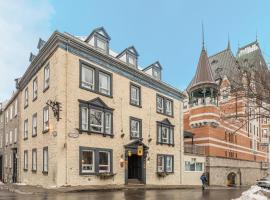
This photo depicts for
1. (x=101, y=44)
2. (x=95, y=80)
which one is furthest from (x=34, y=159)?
(x=101, y=44)

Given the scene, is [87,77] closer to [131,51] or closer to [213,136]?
[131,51]

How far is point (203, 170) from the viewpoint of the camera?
35.6 m

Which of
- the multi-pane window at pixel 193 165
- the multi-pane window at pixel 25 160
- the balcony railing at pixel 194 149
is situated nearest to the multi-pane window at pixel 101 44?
the multi-pane window at pixel 25 160

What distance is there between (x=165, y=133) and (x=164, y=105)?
2.65 m

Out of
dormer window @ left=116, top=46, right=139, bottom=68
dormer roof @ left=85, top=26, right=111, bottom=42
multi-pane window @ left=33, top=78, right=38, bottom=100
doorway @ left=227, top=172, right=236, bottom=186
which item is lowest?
doorway @ left=227, top=172, right=236, bottom=186

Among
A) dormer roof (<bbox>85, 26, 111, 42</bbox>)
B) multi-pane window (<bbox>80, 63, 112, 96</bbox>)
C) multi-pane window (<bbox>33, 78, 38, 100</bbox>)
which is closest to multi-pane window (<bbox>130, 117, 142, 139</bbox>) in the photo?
multi-pane window (<bbox>80, 63, 112, 96</bbox>)

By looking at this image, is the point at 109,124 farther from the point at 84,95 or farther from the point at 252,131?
the point at 252,131

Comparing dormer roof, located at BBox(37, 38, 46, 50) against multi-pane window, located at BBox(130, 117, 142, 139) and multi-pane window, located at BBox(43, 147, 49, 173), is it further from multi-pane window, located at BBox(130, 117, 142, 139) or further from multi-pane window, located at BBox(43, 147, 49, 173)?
multi-pane window, located at BBox(130, 117, 142, 139)

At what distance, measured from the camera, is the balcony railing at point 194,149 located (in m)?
35.2

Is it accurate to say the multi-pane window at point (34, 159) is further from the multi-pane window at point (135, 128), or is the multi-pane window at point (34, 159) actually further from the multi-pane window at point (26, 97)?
the multi-pane window at point (135, 128)

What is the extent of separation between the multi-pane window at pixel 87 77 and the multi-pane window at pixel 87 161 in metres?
4.51

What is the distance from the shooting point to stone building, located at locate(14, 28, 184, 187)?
20672 millimetres

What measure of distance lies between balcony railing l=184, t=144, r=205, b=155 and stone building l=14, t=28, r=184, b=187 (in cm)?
427

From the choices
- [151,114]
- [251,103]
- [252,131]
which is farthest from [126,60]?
[252,131]
